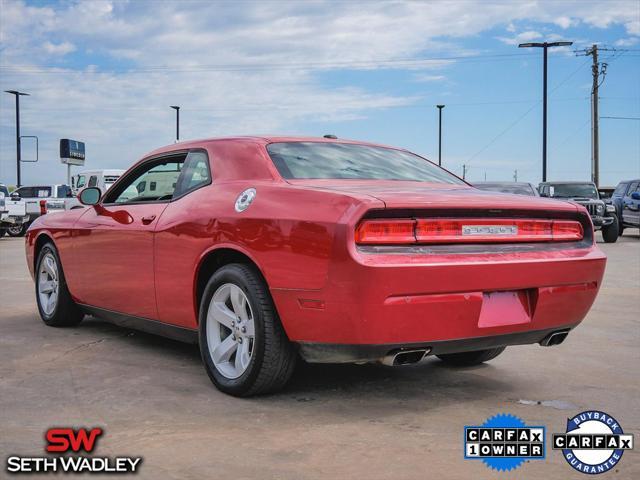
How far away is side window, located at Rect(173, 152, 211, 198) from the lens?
16.6 ft

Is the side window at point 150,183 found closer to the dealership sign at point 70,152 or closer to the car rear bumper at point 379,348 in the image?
the car rear bumper at point 379,348

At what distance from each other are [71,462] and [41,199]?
22443 mm

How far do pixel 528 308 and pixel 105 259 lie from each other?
307 centimetres

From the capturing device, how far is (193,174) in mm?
5168

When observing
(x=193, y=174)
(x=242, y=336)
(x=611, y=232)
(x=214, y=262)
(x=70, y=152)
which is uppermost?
(x=70, y=152)

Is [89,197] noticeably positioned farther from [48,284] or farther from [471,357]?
[471,357]

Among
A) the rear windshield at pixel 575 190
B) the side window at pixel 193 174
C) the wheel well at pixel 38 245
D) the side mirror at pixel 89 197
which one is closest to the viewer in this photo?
the side window at pixel 193 174

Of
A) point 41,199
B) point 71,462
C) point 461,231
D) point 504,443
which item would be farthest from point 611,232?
point 71,462

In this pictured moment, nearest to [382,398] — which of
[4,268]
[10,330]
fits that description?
[10,330]

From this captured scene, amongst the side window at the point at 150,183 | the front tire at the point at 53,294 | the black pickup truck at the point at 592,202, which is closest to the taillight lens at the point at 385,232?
the side window at the point at 150,183

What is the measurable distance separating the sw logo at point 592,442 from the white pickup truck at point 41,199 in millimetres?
20694

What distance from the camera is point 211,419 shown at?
403 centimetres

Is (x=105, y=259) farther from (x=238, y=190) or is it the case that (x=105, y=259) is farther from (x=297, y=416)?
(x=297, y=416)

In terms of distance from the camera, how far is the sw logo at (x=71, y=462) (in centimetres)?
330
